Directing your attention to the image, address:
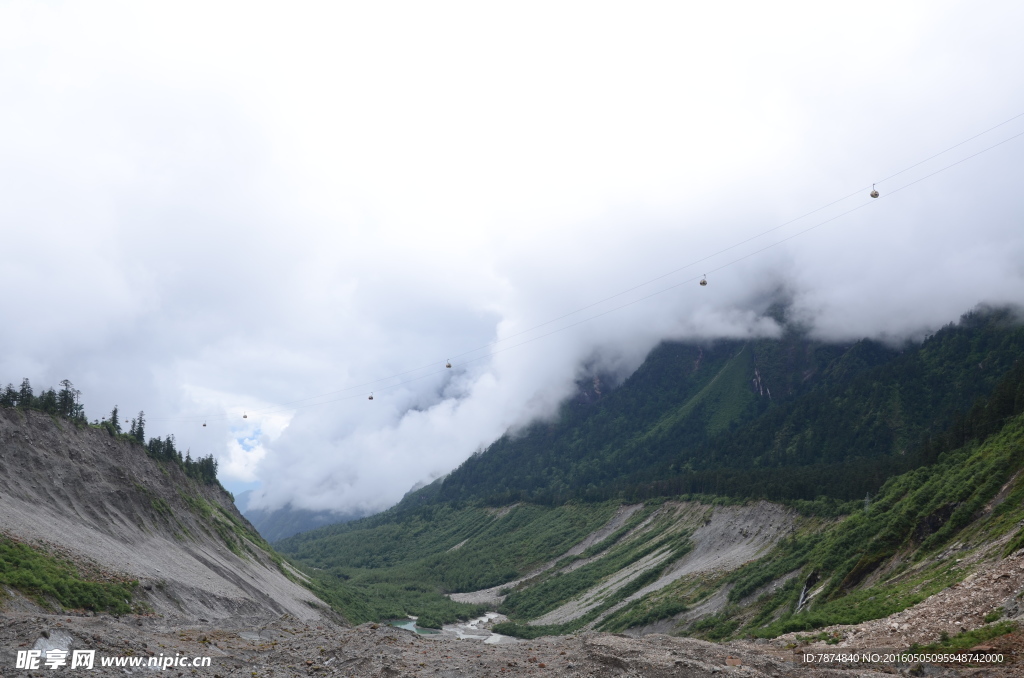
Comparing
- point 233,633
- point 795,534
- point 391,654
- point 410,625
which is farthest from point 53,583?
point 410,625

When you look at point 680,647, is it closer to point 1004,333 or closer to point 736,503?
point 736,503

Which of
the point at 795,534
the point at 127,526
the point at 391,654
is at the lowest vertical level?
the point at 795,534

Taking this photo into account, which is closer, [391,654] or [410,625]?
[391,654]

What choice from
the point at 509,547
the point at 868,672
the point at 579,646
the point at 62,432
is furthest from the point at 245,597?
the point at 509,547

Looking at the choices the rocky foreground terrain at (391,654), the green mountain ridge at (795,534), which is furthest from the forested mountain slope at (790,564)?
the rocky foreground terrain at (391,654)

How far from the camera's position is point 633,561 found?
11881 cm

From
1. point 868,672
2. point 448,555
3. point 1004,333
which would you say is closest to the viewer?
point 868,672

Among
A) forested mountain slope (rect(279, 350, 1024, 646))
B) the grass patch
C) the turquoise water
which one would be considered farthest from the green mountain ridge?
the grass patch

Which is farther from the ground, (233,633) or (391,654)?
(233,633)

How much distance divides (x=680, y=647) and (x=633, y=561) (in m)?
97.4

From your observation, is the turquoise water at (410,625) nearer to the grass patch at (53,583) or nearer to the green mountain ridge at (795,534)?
the green mountain ridge at (795,534)

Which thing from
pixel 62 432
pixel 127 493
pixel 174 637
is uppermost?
pixel 62 432

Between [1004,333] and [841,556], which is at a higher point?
[1004,333]

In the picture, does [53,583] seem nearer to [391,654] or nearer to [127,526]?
[391,654]
